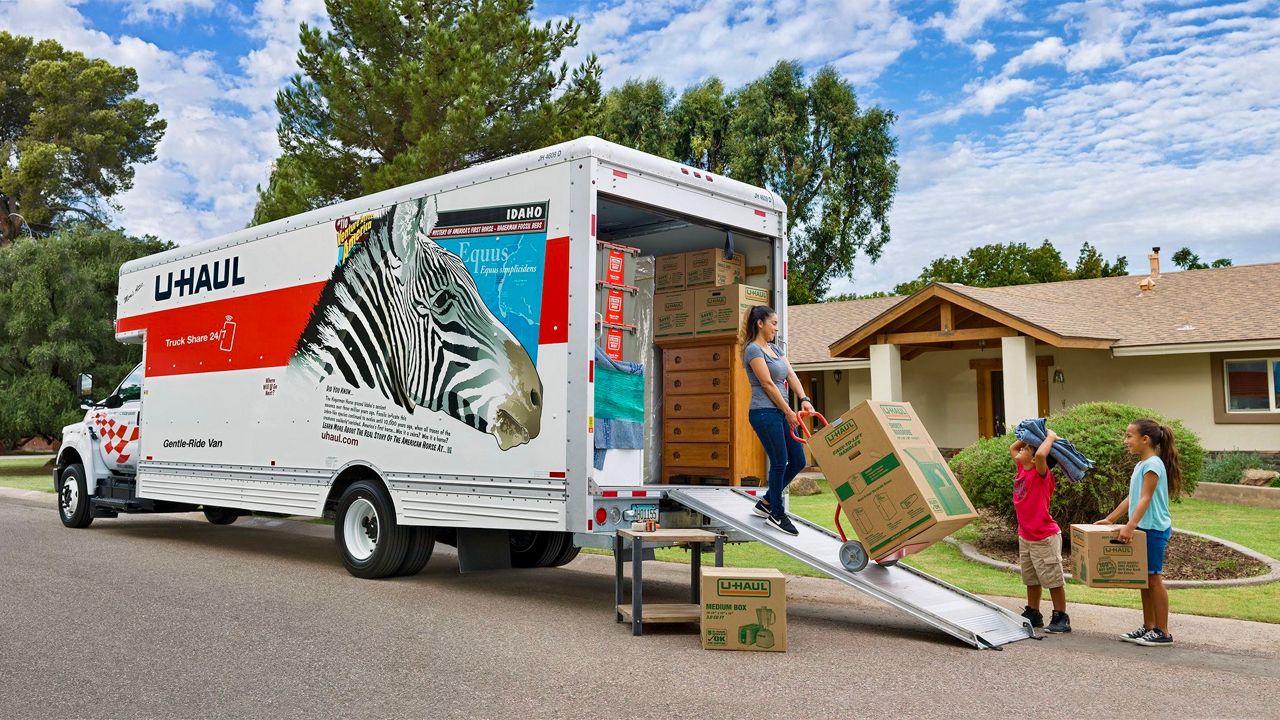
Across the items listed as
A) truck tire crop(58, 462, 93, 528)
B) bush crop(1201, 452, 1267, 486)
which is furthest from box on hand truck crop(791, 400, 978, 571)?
bush crop(1201, 452, 1267, 486)

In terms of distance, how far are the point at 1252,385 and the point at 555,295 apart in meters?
15.8

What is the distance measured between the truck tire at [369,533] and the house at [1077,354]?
1092 cm

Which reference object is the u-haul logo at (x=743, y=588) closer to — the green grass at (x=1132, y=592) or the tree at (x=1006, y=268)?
the green grass at (x=1132, y=592)

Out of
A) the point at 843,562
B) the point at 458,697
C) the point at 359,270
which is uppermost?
the point at 359,270

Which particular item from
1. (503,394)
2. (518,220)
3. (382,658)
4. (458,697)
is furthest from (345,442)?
(458,697)

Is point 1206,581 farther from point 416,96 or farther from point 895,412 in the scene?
point 416,96

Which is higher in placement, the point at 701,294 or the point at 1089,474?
the point at 701,294

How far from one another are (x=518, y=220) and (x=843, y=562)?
3.32 m

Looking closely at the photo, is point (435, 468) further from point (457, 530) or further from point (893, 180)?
point (893, 180)

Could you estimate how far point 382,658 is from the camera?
18.6ft

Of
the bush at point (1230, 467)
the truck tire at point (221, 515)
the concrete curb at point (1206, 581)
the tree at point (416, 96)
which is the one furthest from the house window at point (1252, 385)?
the truck tire at point (221, 515)

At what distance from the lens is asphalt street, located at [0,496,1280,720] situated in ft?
15.7

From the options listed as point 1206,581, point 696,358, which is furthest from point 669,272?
point 1206,581

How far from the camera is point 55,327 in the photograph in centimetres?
2420
